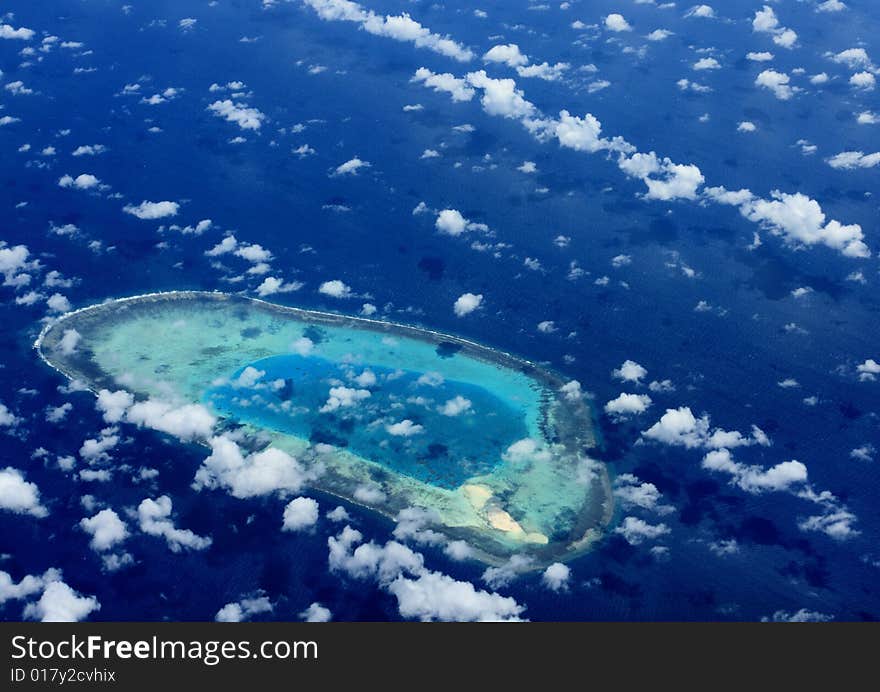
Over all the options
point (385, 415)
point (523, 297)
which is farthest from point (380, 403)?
point (523, 297)

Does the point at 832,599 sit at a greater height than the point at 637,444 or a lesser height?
lesser

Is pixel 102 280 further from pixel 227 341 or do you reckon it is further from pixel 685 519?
pixel 685 519

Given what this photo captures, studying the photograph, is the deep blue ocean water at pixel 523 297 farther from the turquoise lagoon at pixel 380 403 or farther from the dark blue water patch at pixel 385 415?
the dark blue water patch at pixel 385 415

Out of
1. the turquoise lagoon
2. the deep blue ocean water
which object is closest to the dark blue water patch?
the turquoise lagoon

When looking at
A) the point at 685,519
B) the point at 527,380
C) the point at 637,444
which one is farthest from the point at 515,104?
the point at 685,519

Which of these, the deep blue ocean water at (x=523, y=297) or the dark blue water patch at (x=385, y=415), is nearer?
the deep blue ocean water at (x=523, y=297)

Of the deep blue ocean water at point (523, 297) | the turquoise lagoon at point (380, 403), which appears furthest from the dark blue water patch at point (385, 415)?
the deep blue ocean water at point (523, 297)

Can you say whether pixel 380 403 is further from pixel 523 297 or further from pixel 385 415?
pixel 523 297
